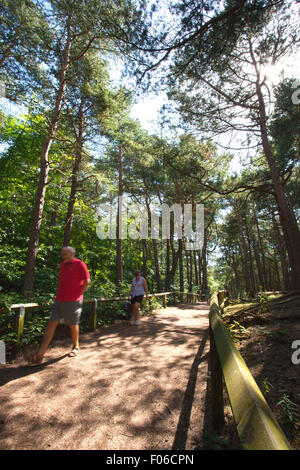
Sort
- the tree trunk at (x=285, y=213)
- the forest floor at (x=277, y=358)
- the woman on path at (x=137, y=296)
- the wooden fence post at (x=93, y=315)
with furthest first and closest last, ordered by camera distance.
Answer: the tree trunk at (x=285, y=213), the woman on path at (x=137, y=296), the wooden fence post at (x=93, y=315), the forest floor at (x=277, y=358)

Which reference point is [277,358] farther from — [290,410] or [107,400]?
[107,400]

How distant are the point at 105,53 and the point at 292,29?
20.8 feet

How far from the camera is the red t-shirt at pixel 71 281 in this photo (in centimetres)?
403

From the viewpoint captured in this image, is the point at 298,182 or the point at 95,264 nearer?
the point at 95,264

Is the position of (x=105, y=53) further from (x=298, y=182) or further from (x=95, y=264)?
(x=298, y=182)

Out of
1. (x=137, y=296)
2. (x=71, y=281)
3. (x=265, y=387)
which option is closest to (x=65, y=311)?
(x=71, y=281)

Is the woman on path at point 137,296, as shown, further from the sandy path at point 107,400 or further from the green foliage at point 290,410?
the green foliage at point 290,410

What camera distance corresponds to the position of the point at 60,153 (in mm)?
11016

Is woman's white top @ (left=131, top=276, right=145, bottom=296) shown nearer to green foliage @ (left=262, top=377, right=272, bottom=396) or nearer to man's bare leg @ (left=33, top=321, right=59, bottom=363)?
man's bare leg @ (left=33, top=321, right=59, bottom=363)

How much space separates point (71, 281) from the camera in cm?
409

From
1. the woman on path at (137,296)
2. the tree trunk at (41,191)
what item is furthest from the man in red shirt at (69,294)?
the woman on path at (137,296)

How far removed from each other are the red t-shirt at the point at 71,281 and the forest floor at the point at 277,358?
9.87 ft

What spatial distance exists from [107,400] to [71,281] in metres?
1.99

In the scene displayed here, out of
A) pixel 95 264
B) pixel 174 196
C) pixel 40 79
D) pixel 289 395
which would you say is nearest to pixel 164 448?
pixel 289 395
